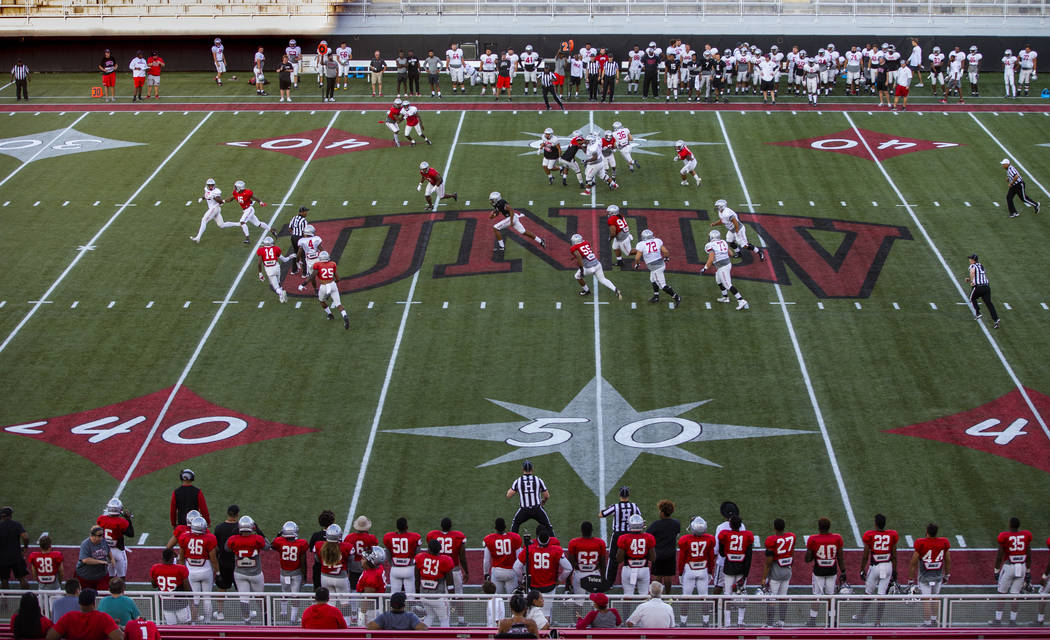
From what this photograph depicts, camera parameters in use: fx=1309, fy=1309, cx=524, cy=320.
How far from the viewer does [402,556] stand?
49.8ft

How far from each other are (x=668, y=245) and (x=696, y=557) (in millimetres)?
14422

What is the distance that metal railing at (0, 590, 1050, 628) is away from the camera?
13.2 m

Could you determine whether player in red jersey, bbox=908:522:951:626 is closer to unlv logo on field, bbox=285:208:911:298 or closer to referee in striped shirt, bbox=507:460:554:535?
referee in striped shirt, bbox=507:460:554:535

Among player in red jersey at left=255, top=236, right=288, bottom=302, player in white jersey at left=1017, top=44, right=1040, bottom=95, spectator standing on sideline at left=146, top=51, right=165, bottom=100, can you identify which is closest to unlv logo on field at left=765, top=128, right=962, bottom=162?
player in white jersey at left=1017, top=44, right=1040, bottom=95

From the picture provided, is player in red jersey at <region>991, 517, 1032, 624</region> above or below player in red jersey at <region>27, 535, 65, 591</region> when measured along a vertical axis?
below

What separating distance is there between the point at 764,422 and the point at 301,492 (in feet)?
24.7

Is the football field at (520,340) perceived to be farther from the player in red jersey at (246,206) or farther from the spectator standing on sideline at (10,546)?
the spectator standing on sideline at (10,546)

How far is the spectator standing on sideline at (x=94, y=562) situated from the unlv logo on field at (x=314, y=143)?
850 inches

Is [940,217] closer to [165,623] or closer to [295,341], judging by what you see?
[295,341]

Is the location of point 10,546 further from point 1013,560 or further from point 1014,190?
point 1014,190

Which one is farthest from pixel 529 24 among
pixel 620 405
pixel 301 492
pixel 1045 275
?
pixel 301 492

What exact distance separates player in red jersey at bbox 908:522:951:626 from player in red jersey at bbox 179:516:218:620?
322 inches

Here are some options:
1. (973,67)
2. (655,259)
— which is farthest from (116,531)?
(973,67)

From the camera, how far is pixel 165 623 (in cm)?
1381
